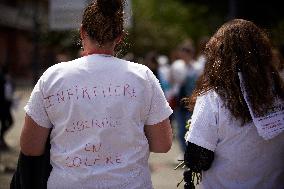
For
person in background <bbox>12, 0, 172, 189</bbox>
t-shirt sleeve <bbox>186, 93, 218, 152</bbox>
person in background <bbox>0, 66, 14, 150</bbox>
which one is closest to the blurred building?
person in background <bbox>0, 66, 14, 150</bbox>

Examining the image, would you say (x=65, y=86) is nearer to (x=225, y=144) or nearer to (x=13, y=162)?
(x=225, y=144)

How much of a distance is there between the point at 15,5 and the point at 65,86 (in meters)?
48.7

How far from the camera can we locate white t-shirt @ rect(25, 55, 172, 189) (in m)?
2.98

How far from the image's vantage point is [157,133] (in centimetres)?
310

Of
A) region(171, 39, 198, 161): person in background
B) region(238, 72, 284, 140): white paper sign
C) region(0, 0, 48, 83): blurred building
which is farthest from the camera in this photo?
A: region(0, 0, 48, 83): blurred building

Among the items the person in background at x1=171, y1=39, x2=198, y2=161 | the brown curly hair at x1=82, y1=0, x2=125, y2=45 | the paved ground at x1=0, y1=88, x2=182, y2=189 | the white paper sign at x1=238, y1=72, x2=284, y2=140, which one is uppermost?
the brown curly hair at x1=82, y1=0, x2=125, y2=45

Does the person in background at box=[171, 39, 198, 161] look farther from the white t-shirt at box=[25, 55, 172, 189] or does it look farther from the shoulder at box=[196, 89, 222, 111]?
the white t-shirt at box=[25, 55, 172, 189]

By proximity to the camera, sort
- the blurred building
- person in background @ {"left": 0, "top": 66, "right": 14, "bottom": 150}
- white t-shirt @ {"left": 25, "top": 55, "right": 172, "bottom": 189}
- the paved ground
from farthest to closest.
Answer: the blurred building
person in background @ {"left": 0, "top": 66, "right": 14, "bottom": 150}
the paved ground
white t-shirt @ {"left": 25, "top": 55, "right": 172, "bottom": 189}

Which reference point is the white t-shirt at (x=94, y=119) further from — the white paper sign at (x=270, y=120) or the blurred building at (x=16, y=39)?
the blurred building at (x=16, y=39)

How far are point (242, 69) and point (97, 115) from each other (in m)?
0.86

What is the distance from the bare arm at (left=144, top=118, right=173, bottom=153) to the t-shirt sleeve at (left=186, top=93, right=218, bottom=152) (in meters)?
0.21

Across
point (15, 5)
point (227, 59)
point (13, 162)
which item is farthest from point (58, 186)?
point (15, 5)

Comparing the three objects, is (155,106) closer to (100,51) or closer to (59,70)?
(100,51)

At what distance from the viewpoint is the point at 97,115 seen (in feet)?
9.76
